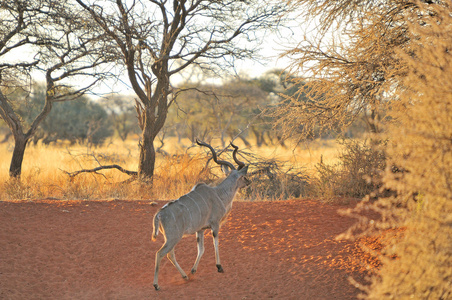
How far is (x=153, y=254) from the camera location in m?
7.03

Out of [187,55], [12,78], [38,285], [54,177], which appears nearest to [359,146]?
[187,55]

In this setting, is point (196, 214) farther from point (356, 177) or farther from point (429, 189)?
point (356, 177)

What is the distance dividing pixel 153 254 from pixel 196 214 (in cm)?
158

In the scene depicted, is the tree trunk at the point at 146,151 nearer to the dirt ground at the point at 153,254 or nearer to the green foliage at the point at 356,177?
the dirt ground at the point at 153,254

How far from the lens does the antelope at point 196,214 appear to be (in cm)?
559

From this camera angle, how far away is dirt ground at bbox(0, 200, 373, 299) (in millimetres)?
5715

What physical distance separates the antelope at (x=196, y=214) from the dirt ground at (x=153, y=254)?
1.55ft

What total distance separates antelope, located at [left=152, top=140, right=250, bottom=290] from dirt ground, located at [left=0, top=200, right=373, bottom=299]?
1.55 ft

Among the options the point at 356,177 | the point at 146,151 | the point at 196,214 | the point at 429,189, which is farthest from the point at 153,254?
the point at 146,151

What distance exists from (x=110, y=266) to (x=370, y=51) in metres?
5.43

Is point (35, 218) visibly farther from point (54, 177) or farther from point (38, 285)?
point (54, 177)

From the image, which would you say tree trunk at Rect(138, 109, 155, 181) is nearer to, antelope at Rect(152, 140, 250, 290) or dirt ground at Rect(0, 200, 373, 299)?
dirt ground at Rect(0, 200, 373, 299)

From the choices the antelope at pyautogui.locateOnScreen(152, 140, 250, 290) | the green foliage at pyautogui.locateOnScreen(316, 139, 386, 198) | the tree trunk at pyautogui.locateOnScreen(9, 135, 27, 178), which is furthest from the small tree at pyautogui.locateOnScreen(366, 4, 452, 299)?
the tree trunk at pyautogui.locateOnScreen(9, 135, 27, 178)

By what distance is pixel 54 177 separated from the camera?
12977 millimetres
